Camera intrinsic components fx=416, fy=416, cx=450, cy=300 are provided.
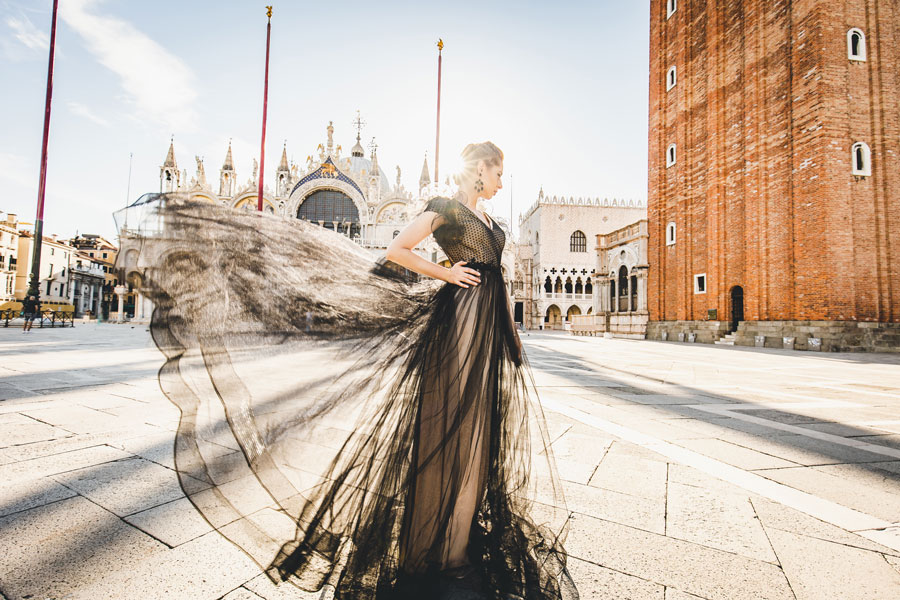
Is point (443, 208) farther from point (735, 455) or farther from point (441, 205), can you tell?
point (735, 455)

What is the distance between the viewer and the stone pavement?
4.96 ft

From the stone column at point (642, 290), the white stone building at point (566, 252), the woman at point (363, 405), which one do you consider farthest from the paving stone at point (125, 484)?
the white stone building at point (566, 252)

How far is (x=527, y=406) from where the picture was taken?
1.95 meters

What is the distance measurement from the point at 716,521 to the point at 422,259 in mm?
1897

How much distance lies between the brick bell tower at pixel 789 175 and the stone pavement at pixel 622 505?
13.6m

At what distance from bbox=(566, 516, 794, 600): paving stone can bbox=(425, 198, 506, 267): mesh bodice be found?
51.5 inches

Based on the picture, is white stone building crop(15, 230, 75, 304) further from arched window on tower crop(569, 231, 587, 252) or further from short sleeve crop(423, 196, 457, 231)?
short sleeve crop(423, 196, 457, 231)

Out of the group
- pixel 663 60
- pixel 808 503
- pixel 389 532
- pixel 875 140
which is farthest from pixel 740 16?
pixel 389 532

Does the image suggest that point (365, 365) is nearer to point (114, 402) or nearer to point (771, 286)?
point (114, 402)

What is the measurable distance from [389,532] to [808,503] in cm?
219

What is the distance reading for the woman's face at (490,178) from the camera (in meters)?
1.90

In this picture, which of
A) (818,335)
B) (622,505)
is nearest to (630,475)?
(622,505)

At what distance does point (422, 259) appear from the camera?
1.78 m

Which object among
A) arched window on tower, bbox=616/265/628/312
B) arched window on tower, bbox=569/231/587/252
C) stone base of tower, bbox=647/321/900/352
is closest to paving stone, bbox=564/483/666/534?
stone base of tower, bbox=647/321/900/352
